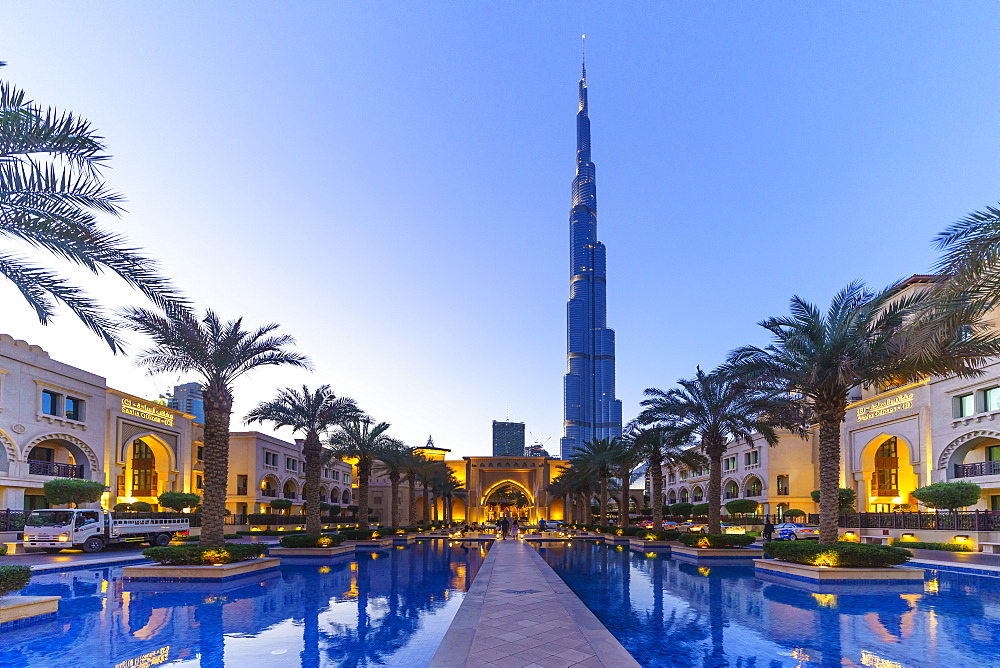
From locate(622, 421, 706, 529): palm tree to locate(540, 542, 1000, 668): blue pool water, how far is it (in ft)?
43.0

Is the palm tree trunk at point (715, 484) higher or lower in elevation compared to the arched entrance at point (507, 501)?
higher

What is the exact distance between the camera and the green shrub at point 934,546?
2775 centimetres

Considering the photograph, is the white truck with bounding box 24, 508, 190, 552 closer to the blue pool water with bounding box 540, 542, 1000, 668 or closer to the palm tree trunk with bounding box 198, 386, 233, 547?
the palm tree trunk with bounding box 198, 386, 233, 547

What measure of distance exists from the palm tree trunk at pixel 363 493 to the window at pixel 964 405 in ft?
101

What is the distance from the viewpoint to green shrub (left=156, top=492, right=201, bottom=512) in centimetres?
4062

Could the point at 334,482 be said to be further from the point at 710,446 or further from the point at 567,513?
the point at 710,446

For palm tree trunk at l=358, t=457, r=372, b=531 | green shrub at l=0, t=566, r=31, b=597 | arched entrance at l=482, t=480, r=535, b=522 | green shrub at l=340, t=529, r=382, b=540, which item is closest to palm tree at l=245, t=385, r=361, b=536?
green shrub at l=340, t=529, r=382, b=540

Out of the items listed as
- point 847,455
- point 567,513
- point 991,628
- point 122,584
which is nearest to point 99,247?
point 122,584

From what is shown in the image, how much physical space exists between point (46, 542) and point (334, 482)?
5074cm

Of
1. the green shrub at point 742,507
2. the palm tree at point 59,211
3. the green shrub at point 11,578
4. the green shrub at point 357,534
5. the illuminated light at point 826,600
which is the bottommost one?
the green shrub at point 742,507

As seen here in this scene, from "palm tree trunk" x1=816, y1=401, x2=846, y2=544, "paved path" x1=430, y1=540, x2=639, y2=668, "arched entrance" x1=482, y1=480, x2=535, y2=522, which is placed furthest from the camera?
"arched entrance" x1=482, y1=480, x2=535, y2=522

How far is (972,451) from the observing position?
35875 millimetres

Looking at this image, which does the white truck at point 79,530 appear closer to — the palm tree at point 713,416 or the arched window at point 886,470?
the palm tree at point 713,416

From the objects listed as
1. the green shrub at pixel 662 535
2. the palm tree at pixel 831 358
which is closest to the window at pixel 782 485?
the green shrub at pixel 662 535
